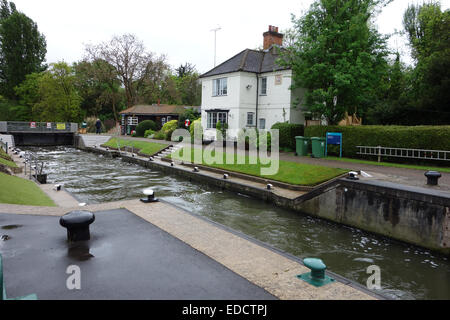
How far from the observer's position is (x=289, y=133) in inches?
872

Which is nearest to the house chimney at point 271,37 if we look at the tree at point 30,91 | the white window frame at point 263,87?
the white window frame at point 263,87

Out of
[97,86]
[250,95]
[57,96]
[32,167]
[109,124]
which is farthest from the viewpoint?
[97,86]

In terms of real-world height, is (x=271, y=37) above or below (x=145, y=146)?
above

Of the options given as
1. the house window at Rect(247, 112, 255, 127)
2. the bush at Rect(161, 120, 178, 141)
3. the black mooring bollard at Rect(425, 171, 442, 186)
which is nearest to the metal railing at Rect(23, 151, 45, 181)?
the bush at Rect(161, 120, 178, 141)

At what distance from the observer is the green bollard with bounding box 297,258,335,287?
4625 mm

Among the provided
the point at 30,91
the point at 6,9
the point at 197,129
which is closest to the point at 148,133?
the point at 197,129

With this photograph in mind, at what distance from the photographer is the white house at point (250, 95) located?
26.1 m

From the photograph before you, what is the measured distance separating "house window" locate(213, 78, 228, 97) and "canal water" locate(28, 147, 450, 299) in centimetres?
1390

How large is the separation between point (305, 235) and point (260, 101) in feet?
66.3

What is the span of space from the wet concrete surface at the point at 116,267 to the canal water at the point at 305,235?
357 cm

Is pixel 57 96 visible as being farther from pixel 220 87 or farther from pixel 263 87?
pixel 263 87

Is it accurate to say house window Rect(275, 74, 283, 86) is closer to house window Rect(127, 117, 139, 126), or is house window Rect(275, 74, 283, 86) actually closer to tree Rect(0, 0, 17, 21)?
house window Rect(127, 117, 139, 126)

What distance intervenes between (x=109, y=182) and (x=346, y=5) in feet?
56.1
